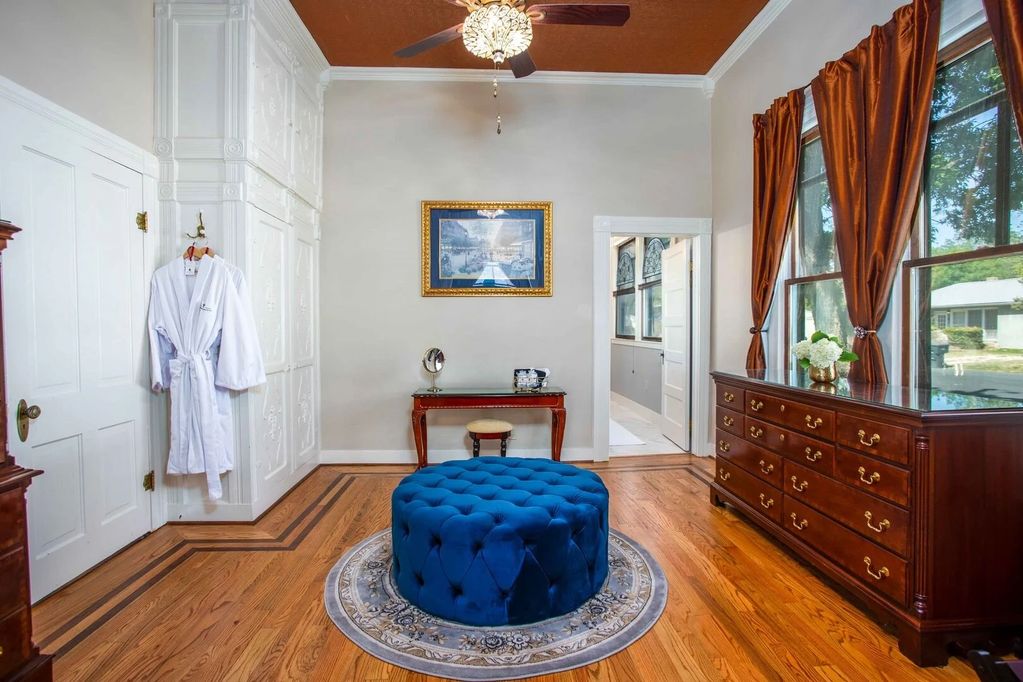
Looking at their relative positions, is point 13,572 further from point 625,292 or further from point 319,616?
point 625,292

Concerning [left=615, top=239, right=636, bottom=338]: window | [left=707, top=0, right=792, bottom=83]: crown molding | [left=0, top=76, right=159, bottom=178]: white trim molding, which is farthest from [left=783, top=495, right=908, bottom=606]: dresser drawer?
[left=615, top=239, right=636, bottom=338]: window

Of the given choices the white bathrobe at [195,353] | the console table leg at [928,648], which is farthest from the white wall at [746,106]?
the white bathrobe at [195,353]

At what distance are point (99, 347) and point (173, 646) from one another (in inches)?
61.8

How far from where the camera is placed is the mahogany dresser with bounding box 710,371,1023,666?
5.39 feet

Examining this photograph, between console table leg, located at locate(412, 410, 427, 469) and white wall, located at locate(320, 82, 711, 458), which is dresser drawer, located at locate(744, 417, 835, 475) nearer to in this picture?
white wall, located at locate(320, 82, 711, 458)

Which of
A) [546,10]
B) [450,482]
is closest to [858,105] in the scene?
[546,10]

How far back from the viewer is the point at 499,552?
72.1 inches

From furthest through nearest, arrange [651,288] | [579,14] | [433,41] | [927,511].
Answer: [651,288], [433,41], [579,14], [927,511]

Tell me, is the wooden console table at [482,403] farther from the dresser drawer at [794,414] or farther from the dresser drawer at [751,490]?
the dresser drawer at [794,414]

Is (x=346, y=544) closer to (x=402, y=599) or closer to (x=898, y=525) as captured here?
(x=402, y=599)

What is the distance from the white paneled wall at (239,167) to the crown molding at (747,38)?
343 centimetres

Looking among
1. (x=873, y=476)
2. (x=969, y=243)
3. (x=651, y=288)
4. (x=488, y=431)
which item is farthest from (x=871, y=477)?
(x=651, y=288)

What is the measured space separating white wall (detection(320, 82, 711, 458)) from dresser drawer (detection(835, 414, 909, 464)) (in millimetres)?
2355

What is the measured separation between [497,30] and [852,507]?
9.21 feet
